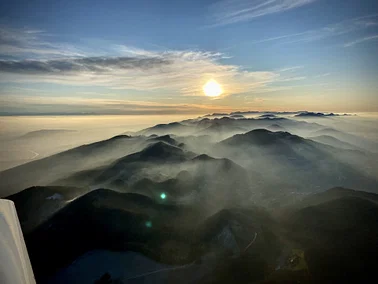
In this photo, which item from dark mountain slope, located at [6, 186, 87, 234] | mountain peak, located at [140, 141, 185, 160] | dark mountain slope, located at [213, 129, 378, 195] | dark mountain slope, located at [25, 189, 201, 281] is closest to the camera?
dark mountain slope, located at [25, 189, 201, 281]

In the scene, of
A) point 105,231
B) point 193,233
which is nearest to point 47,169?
point 105,231

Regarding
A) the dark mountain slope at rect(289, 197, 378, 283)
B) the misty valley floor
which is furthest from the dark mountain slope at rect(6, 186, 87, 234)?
the dark mountain slope at rect(289, 197, 378, 283)

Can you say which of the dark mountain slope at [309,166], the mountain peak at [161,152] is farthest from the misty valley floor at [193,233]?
the mountain peak at [161,152]

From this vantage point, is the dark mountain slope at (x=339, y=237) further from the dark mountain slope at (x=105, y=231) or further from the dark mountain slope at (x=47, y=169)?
the dark mountain slope at (x=47, y=169)

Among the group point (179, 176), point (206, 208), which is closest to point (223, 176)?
point (179, 176)

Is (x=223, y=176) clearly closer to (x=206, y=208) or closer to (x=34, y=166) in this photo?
(x=206, y=208)

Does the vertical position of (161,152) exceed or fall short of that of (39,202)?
it exceeds it

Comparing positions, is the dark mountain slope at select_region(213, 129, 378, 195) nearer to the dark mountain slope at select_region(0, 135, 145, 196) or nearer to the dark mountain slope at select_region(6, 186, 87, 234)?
the dark mountain slope at select_region(6, 186, 87, 234)

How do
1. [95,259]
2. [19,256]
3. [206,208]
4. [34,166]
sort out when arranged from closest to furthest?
[19,256], [95,259], [206,208], [34,166]

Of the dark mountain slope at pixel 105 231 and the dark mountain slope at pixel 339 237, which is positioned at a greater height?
the dark mountain slope at pixel 339 237

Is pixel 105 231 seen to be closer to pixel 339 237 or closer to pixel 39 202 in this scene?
pixel 39 202

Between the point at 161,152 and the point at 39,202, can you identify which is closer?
the point at 39,202
